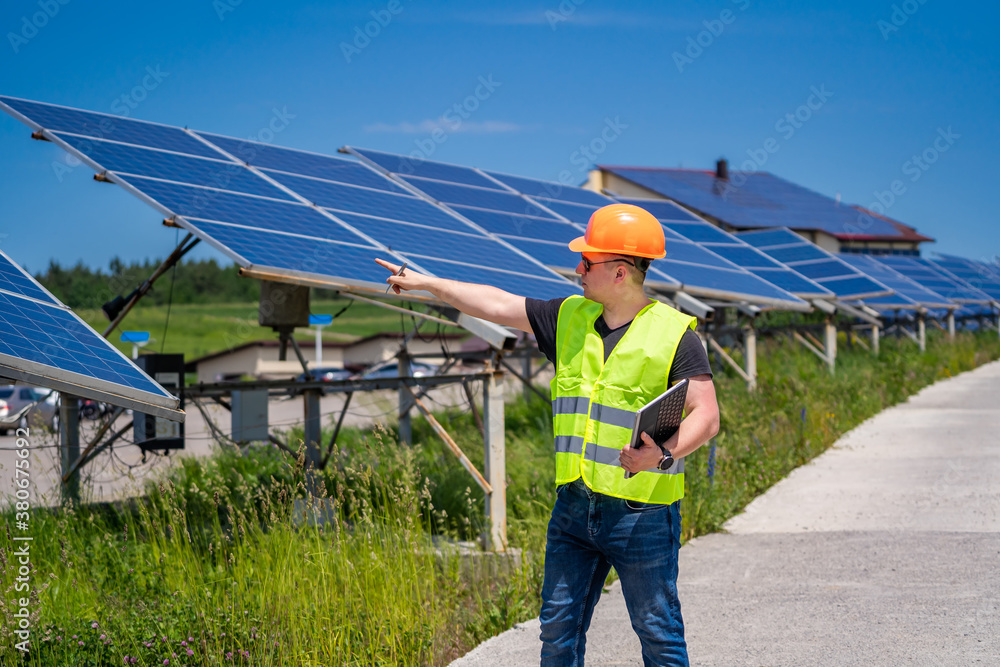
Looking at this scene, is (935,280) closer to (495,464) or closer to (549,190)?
(549,190)

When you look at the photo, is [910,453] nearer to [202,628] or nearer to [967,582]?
[967,582]

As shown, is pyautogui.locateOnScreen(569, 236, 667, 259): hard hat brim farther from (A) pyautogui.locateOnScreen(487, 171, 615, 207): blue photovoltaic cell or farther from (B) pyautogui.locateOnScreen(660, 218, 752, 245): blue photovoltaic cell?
(B) pyautogui.locateOnScreen(660, 218, 752, 245): blue photovoltaic cell

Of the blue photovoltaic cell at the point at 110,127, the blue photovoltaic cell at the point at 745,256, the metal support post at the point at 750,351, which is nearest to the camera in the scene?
the blue photovoltaic cell at the point at 110,127

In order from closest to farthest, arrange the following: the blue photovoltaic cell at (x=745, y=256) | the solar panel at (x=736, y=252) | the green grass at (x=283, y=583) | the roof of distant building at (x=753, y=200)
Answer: the green grass at (x=283, y=583)
the solar panel at (x=736, y=252)
the blue photovoltaic cell at (x=745, y=256)
the roof of distant building at (x=753, y=200)

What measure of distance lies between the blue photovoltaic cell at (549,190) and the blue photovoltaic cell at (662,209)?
282 cm

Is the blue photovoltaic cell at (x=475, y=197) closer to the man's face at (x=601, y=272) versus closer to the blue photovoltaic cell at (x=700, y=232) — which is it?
the blue photovoltaic cell at (x=700, y=232)

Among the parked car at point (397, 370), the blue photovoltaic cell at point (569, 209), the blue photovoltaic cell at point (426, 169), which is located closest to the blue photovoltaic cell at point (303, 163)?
the blue photovoltaic cell at point (426, 169)

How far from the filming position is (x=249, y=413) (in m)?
10.6

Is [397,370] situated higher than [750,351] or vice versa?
[397,370]

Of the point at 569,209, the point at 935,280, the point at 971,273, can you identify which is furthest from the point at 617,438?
the point at 971,273

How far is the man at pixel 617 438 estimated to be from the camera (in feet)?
11.1

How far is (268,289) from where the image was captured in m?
10.2

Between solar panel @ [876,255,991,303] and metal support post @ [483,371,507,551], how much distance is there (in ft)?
105

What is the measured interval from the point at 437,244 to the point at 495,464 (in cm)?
251
